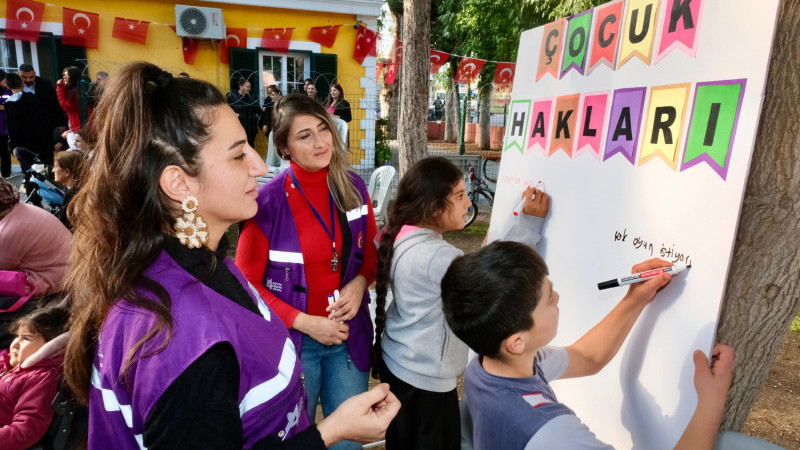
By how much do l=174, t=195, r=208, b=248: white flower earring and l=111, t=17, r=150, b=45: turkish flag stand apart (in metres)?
10.1

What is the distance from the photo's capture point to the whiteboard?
121cm

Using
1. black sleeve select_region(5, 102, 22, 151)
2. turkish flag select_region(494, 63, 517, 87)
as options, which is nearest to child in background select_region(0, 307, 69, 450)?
black sleeve select_region(5, 102, 22, 151)

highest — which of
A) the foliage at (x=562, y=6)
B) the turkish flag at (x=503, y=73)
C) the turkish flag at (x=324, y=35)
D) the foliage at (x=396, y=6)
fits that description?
the foliage at (x=396, y=6)

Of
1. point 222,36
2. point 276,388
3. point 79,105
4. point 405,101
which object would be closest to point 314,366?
point 276,388

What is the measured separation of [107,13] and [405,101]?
21.8ft

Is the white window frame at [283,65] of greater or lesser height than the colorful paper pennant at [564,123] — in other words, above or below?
above

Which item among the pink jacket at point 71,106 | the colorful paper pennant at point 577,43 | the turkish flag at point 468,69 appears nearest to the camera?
the colorful paper pennant at point 577,43

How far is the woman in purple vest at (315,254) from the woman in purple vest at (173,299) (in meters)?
0.78

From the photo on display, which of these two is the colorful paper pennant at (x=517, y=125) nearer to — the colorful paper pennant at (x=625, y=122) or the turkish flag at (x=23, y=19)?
the colorful paper pennant at (x=625, y=122)

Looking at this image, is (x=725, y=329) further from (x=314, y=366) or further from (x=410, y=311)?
(x=314, y=366)

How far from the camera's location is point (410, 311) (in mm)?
1917

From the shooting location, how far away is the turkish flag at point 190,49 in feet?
32.6

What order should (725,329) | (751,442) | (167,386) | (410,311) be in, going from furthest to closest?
(410,311) < (725,329) < (751,442) < (167,386)

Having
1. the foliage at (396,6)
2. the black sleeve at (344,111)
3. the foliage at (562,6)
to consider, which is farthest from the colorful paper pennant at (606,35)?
the foliage at (396,6)
